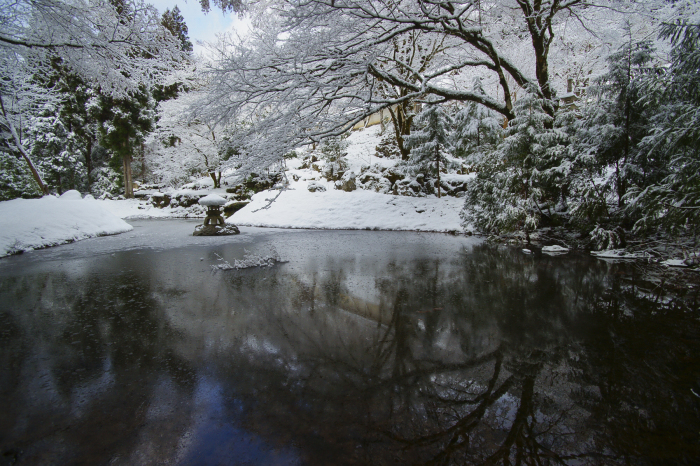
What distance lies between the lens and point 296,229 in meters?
13.9

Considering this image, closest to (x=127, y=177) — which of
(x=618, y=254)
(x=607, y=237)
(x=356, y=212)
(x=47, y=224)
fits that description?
(x=47, y=224)

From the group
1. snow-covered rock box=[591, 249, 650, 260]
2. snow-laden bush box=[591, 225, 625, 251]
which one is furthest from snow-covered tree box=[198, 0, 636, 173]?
snow-covered rock box=[591, 249, 650, 260]

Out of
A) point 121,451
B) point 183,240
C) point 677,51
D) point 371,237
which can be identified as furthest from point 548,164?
point 183,240

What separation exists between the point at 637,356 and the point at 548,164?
735 cm

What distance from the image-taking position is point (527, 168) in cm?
866

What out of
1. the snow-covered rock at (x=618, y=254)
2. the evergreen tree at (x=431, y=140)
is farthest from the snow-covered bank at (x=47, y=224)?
the snow-covered rock at (x=618, y=254)

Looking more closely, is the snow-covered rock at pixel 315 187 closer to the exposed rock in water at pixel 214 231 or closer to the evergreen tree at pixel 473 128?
the exposed rock in water at pixel 214 231

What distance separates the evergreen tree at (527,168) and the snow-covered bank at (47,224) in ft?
44.8

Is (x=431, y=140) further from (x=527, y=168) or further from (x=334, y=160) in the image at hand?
(x=527, y=168)

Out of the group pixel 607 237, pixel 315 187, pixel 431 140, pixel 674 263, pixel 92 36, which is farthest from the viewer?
pixel 315 187

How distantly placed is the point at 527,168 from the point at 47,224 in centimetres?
1514

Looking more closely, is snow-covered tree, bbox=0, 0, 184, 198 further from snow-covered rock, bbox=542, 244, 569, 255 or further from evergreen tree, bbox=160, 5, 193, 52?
evergreen tree, bbox=160, 5, 193, 52

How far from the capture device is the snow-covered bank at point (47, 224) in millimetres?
8984

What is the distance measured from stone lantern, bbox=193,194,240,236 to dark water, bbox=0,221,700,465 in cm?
638
